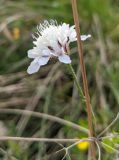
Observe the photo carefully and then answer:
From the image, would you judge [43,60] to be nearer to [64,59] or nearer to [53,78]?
[64,59]

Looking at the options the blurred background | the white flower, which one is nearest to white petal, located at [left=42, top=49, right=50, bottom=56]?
the white flower

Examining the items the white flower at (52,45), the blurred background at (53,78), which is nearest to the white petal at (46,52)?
the white flower at (52,45)

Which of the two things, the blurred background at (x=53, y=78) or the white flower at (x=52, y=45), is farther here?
the blurred background at (x=53, y=78)

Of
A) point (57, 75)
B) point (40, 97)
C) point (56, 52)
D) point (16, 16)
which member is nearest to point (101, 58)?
point (57, 75)

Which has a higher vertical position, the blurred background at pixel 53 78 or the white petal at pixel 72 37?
the white petal at pixel 72 37

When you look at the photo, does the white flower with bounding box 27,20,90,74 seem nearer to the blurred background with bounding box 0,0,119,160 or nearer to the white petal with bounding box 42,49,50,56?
the white petal with bounding box 42,49,50,56

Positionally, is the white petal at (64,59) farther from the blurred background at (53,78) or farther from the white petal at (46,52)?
the blurred background at (53,78)

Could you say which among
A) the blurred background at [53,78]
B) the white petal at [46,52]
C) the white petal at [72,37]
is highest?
the white petal at [72,37]

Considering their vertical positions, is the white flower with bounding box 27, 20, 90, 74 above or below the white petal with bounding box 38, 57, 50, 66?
above

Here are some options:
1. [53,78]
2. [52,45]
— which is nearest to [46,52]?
[52,45]
